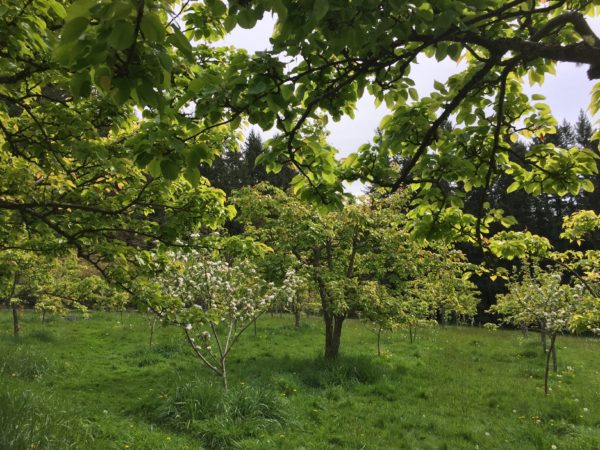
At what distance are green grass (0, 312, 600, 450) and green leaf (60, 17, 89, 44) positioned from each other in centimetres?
500

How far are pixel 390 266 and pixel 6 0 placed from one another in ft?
36.8

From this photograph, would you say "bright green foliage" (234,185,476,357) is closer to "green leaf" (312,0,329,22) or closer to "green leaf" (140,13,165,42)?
"green leaf" (312,0,329,22)

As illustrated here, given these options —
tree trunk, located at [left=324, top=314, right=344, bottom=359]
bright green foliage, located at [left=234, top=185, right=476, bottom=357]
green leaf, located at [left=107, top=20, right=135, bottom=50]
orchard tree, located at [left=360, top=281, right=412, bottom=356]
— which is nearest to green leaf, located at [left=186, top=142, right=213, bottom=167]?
green leaf, located at [left=107, top=20, right=135, bottom=50]

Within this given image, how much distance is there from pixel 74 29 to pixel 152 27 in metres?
0.24

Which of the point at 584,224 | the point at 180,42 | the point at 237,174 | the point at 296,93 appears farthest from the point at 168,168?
the point at 237,174

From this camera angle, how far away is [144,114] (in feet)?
11.2

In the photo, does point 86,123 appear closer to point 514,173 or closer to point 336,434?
point 514,173

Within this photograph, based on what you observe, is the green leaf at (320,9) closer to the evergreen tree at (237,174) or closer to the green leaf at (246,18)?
the green leaf at (246,18)

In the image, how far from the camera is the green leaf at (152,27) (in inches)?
52.9

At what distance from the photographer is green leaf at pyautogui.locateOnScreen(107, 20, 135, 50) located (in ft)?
4.31

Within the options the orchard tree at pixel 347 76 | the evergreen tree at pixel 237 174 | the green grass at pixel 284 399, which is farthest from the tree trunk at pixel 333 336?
the evergreen tree at pixel 237 174

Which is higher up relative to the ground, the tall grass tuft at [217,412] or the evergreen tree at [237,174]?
the evergreen tree at [237,174]

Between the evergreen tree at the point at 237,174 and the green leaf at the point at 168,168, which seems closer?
the green leaf at the point at 168,168

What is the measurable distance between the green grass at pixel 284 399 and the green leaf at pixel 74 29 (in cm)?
500
